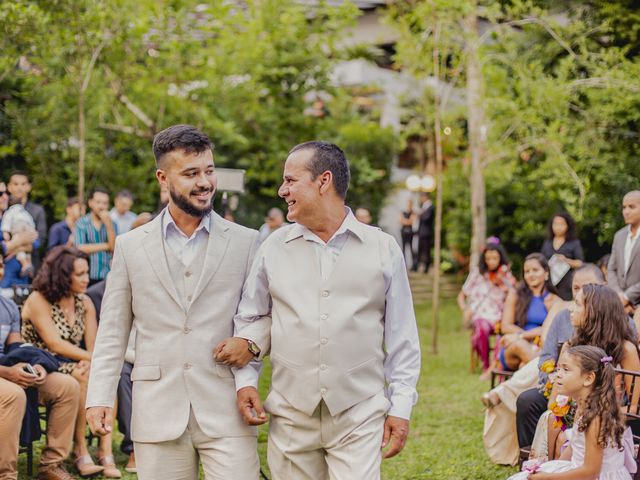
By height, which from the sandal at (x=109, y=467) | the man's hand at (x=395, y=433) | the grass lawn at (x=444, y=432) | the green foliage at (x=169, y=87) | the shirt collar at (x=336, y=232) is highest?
the green foliage at (x=169, y=87)

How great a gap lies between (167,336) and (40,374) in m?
2.72

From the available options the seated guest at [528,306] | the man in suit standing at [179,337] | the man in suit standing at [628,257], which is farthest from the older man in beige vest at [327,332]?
the man in suit standing at [628,257]

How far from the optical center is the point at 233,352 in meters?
3.37

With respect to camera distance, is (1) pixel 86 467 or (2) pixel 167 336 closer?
(2) pixel 167 336

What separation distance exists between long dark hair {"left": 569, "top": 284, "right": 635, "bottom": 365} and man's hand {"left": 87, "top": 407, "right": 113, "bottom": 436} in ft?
9.68

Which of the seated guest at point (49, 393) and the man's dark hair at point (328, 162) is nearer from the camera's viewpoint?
the man's dark hair at point (328, 162)

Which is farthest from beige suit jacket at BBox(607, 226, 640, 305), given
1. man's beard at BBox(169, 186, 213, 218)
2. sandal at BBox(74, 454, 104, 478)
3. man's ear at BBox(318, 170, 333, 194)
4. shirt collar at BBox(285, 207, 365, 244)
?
man's beard at BBox(169, 186, 213, 218)

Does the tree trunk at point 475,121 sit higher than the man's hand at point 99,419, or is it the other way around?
the tree trunk at point 475,121

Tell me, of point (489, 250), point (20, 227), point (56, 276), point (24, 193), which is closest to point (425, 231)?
point (489, 250)

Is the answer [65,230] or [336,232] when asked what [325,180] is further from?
[65,230]

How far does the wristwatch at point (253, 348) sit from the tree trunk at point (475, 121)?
9538 mm

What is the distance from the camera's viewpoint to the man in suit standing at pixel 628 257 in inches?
335

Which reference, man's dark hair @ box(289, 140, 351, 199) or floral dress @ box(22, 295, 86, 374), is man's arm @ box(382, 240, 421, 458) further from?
floral dress @ box(22, 295, 86, 374)

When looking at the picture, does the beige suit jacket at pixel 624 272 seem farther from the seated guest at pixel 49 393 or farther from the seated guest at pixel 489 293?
the seated guest at pixel 49 393
